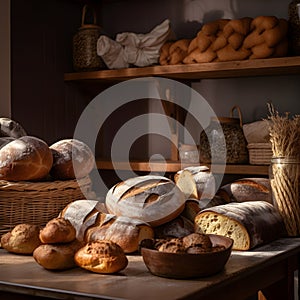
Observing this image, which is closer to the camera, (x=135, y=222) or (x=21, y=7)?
(x=135, y=222)

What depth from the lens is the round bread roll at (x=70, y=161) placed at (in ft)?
6.28

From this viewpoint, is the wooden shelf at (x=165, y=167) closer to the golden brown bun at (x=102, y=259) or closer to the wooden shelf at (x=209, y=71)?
the wooden shelf at (x=209, y=71)

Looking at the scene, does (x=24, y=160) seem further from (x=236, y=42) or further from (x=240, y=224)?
(x=236, y=42)

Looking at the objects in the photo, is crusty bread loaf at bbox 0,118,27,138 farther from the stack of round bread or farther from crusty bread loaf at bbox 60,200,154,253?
crusty bread loaf at bbox 60,200,154,253

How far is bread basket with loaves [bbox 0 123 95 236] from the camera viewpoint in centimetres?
178

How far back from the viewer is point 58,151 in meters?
1.94

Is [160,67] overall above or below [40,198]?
above

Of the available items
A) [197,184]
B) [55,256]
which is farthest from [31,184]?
[197,184]

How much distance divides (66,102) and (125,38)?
56 centimetres

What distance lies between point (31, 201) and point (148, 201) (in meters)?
0.37

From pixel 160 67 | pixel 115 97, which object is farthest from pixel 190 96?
pixel 115 97

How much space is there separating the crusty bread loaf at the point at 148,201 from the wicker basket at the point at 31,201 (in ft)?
0.59

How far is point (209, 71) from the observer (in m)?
2.91

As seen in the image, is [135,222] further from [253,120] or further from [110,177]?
[110,177]
